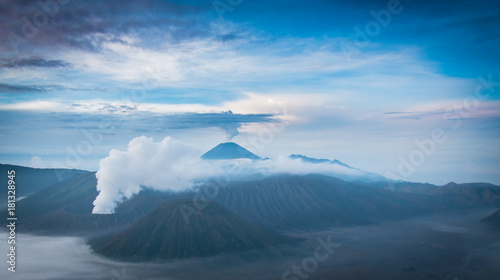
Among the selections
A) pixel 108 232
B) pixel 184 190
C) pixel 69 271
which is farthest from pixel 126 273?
pixel 184 190

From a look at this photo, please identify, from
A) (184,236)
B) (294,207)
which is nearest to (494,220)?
(294,207)

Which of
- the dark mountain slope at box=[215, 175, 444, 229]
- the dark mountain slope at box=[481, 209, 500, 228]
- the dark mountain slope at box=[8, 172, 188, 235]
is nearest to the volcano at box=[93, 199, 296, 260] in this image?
the dark mountain slope at box=[8, 172, 188, 235]

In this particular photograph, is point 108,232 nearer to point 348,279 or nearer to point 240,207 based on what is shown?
point 240,207

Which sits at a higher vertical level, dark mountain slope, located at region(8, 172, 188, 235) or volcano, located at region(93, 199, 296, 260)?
dark mountain slope, located at region(8, 172, 188, 235)

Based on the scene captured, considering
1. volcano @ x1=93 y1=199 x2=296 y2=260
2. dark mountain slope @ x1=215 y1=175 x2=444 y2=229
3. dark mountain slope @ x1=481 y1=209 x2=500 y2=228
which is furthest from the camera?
dark mountain slope @ x1=215 y1=175 x2=444 y2=229

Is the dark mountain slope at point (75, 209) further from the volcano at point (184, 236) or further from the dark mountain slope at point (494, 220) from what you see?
the dark mountain slope at point (494, 220)

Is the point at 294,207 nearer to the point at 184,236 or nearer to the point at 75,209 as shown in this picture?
the point at 184,236

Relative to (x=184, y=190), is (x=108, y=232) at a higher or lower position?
lower

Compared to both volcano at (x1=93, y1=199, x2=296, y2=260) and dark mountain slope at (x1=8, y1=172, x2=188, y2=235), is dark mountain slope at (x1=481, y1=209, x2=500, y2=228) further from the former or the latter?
dark mountain slope at (x1=8, y1=172, x2=188, y2=235)

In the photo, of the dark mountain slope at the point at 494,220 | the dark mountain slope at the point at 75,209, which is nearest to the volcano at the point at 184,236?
the dark mountain slope at the point at 75,209

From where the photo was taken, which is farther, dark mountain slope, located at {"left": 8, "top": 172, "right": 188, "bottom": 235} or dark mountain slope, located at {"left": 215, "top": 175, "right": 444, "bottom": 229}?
dark mountain slope, located at {"left": 215, "top": 175, "right": 444, "bottom": 229}
